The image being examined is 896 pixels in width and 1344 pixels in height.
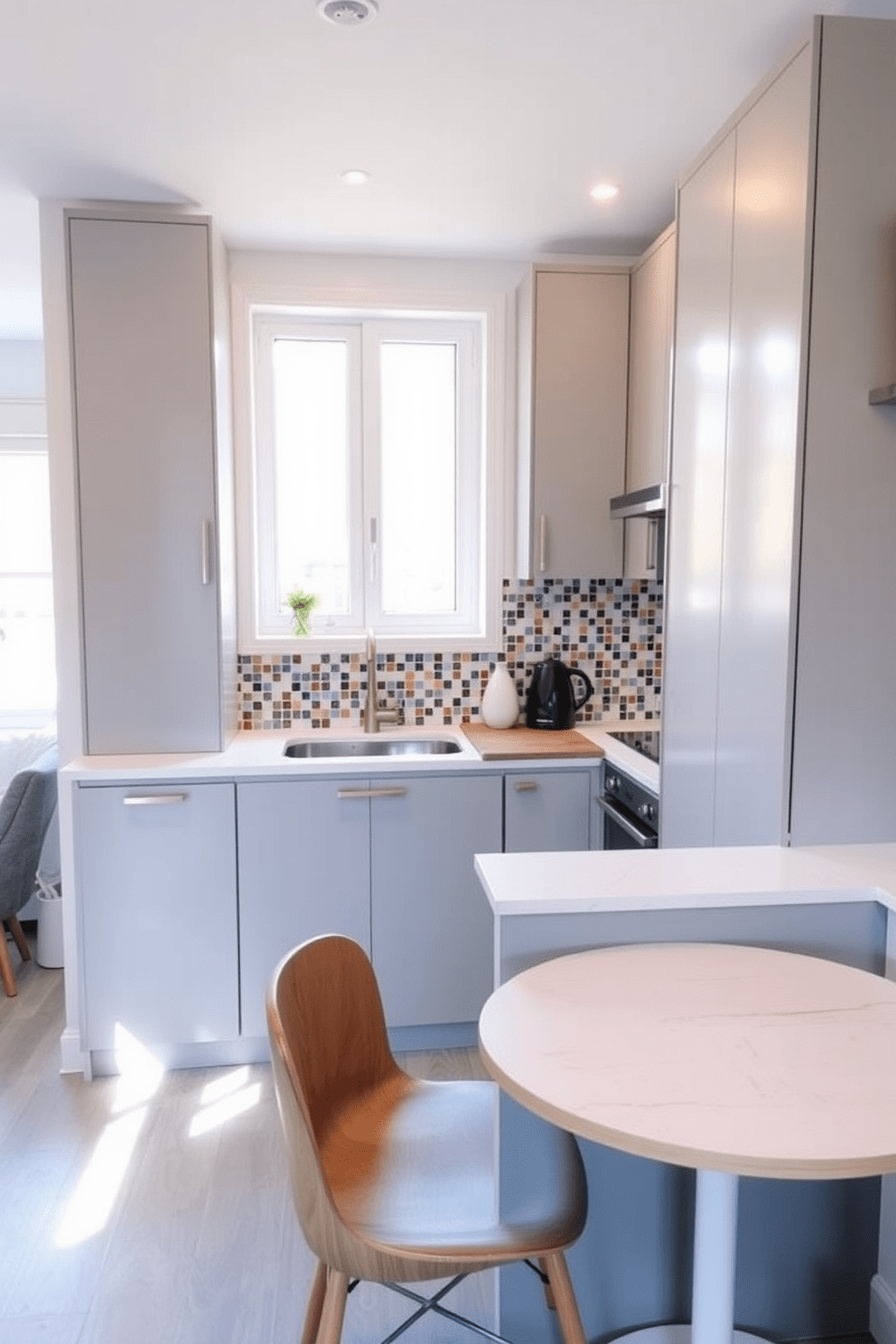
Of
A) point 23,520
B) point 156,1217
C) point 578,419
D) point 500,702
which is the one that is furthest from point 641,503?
point 23,520

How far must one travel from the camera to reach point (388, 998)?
286 centimetres

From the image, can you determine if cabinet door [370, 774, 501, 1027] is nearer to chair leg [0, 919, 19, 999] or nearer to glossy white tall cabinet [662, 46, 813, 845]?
glossy white tall cabinet [662, 46, 813, 845]

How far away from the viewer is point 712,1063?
3.85ft

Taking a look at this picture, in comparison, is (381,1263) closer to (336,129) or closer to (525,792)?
(525,792)

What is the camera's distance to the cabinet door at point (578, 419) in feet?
10.0

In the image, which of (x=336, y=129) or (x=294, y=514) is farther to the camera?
(x=294, y=514)

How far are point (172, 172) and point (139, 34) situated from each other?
0.68m

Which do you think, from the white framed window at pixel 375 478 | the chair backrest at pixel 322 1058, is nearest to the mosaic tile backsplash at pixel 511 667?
the white framed window at pixel 375 478

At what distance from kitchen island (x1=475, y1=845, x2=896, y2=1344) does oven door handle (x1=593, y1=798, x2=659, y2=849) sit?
662 millimetres

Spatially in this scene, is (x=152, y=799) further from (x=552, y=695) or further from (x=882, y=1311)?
(x=882, y=1311)

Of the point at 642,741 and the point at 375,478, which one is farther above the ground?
the point at 375,478

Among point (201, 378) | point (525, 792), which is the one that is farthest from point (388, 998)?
point (201, 378)

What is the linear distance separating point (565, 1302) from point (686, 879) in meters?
0.67

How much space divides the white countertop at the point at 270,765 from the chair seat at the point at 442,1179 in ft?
3.83
